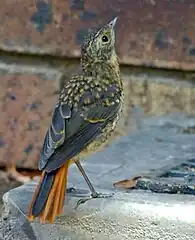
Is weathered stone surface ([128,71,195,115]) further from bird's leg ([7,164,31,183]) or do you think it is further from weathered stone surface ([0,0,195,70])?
bird's leg ([7,164,31,183])

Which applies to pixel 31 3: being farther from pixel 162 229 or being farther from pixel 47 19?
pixel 162 229

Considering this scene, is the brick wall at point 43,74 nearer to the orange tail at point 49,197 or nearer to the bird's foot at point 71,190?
the bird's foot at point 71,190

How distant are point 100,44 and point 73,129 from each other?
0.68 m

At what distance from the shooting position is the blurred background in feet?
14.9

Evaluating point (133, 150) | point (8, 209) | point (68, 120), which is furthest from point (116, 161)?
point (8, 209)

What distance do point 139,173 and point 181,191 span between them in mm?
352

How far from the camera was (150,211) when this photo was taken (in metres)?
3.16

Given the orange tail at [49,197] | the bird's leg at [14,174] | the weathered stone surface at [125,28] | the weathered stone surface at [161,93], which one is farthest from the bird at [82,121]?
the bird's leg at [14,174]

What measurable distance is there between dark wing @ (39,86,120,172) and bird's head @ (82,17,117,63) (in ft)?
0.98

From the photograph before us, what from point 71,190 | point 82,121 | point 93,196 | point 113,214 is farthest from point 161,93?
point 113,214

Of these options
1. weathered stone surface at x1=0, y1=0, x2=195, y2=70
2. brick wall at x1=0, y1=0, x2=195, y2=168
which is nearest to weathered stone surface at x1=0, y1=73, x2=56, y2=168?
brick wall at x1=0, y1=0, x2=195, y2=168

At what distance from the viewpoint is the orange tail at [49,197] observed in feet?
10.5

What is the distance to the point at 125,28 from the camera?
4.56 meters

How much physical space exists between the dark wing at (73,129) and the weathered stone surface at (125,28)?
0.70 m
